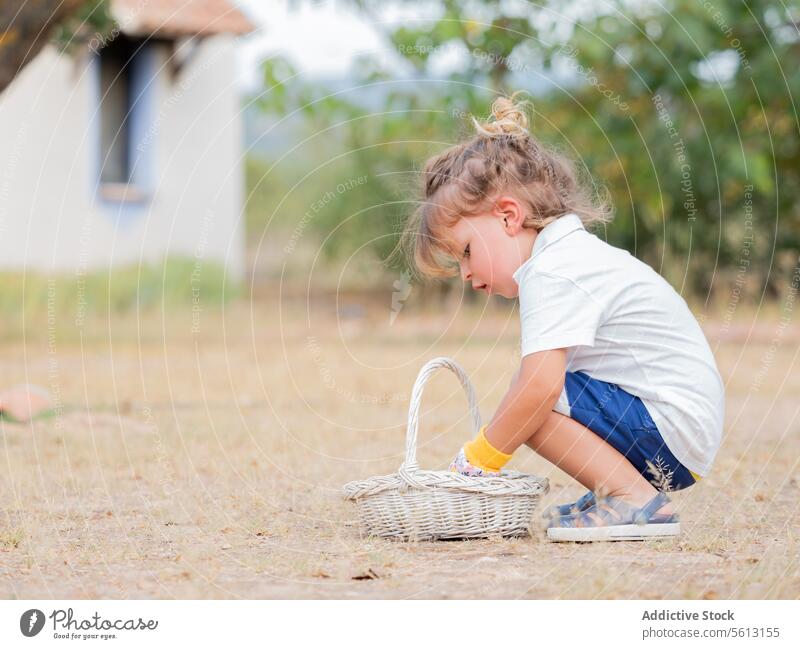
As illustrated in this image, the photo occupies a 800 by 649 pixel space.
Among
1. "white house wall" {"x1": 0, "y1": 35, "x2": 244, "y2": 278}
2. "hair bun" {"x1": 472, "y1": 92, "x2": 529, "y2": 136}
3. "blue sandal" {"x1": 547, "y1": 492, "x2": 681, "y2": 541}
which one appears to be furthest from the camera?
"white house wall" {"x1": 0, "y1": 35, "x2": 244, "y2": 278}

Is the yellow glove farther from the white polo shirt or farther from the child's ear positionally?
the child's ear

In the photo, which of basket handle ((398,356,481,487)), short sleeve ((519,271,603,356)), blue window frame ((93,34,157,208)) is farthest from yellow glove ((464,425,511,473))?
blue window frame ((93,34,157,208))

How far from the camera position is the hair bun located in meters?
3.61

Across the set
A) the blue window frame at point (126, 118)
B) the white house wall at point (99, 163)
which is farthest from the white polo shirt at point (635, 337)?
the blue window frame at point (126, 118)

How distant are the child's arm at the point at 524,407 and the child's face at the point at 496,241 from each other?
1.14ft

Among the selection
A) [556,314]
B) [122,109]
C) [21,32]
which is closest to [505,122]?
[556,314]

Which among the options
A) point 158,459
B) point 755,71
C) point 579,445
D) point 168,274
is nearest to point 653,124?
point 755,71

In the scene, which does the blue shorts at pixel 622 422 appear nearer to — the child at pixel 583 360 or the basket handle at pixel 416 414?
the child at pixel 583 360

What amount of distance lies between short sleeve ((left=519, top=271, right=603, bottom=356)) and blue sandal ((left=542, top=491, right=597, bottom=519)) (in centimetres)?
53

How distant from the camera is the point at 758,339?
970 centimetres

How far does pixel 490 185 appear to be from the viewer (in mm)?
3422

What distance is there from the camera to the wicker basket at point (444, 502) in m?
3.24

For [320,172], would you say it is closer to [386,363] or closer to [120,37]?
[120,37]

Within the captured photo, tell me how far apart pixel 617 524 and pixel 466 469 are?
17.8 inches
